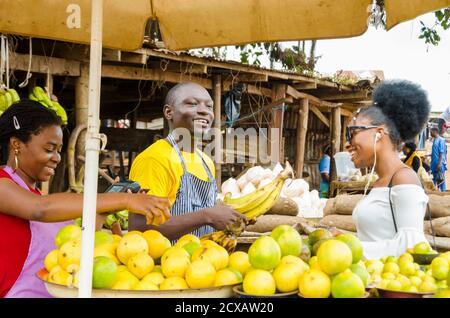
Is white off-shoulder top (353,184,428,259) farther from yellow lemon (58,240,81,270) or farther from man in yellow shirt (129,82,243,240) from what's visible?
yellow lemon (58,240,81,270)

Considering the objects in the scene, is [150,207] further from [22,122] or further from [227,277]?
[22,122]

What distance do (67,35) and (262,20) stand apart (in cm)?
117

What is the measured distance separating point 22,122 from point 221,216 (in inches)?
45.7

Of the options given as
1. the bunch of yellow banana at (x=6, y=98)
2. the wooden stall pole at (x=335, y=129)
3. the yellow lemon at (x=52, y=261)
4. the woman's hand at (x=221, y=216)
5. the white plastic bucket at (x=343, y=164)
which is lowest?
the yellow lemon at (x=52, y=261)

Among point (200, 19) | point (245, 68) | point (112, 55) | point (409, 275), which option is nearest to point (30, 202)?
point (200, 19)

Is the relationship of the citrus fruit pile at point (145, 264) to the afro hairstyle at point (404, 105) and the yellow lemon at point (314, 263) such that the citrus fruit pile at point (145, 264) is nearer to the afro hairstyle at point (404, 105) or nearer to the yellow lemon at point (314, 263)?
the yellow lemon at point (314, 263)

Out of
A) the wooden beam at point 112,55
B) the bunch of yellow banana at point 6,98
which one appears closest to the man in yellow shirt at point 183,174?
the bunch of yellow banana at point 6,98

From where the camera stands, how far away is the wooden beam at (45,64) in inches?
249

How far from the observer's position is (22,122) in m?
2.77

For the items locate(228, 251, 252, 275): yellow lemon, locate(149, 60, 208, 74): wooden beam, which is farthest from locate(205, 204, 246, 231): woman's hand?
locate(149, 60, 208, 74): wooden beam

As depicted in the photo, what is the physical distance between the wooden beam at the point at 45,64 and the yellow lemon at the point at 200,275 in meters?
5.05

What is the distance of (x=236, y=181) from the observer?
9.77 m

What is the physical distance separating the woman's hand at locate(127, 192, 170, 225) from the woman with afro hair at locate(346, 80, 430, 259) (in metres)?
1.51
